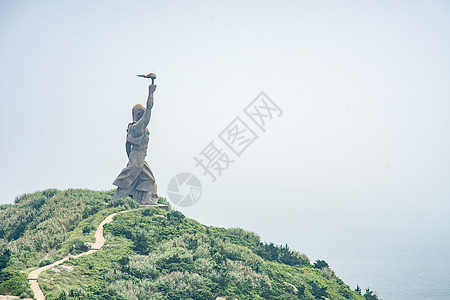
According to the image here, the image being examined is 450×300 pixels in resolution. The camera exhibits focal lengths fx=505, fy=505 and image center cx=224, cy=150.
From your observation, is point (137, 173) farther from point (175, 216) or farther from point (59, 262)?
point (59, 262)

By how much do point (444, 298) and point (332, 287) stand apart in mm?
37864

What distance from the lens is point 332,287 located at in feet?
112

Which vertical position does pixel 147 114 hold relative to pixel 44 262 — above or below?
above

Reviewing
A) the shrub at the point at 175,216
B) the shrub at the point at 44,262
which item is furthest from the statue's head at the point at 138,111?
the shrub at the point at 44,262

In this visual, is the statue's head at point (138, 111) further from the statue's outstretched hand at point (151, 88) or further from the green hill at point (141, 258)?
the green hill at point (141, 258)

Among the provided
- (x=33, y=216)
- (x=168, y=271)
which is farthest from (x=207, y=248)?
(x=33, y=216)

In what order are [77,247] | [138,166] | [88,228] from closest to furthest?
[77,247] < [88,228] < [138,166]

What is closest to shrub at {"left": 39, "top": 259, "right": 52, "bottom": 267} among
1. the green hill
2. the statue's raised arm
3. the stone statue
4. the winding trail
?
the green hill

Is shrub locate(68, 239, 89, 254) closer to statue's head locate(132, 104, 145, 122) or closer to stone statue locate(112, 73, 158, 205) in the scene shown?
stone statue locate(112, 73, 158, 205)

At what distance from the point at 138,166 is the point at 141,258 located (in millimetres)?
10488

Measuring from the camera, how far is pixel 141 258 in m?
28.9

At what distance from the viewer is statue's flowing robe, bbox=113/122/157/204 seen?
37.8 meters

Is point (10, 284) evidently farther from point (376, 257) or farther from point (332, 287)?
point (376, 257)

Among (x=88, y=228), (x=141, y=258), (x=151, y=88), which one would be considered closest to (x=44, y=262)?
(x=141, y=258)
